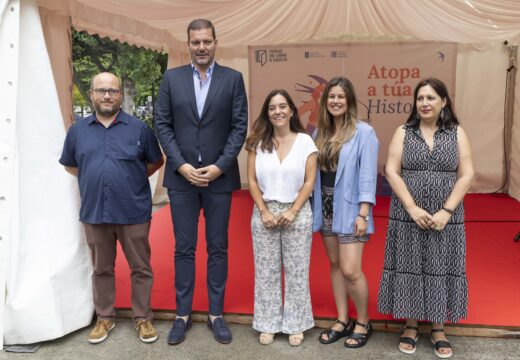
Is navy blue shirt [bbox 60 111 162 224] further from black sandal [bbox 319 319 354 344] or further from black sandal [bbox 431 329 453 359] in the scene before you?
black sandal [bbox 431 329 453 359]

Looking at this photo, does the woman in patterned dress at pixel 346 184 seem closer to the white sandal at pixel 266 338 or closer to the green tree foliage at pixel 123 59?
the white sandal at pixel 266 338

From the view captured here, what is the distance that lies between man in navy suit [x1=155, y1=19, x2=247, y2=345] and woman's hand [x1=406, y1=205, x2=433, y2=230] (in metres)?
1.00

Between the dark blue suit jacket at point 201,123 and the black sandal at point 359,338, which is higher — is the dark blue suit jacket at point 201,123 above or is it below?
above

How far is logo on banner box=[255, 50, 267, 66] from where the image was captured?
6.76 metres

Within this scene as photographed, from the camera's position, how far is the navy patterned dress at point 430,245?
238 cm

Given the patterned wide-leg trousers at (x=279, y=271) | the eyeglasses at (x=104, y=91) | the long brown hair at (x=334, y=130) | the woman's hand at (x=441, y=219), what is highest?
the eyeglasses at (x=104, y=91)

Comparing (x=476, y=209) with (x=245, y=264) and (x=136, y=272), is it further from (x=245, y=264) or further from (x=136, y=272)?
(x=136, y=272)

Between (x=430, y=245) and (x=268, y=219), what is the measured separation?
865mm

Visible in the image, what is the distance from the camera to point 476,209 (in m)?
5.76

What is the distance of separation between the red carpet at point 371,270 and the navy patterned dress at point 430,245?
391mm

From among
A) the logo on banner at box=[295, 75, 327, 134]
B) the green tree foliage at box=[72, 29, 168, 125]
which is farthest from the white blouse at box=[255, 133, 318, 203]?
the green tree foliage at box=[72, 29, 168, 125]

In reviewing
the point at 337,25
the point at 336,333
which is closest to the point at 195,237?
the point at 336,333

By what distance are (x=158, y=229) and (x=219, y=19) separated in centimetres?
227

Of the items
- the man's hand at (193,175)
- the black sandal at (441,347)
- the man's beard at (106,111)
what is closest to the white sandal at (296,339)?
the black sandal at (441,347)
